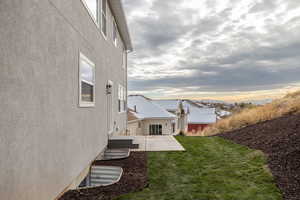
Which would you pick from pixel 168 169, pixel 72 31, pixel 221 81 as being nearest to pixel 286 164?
pixel 168 169

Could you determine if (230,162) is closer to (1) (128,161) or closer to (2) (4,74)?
(1) (128,161)

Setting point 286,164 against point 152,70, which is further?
point 152,70

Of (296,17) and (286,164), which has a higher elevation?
(296,17)

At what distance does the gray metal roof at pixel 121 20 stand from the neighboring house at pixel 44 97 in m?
3.52

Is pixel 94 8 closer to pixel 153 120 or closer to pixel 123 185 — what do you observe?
pixel 123 185

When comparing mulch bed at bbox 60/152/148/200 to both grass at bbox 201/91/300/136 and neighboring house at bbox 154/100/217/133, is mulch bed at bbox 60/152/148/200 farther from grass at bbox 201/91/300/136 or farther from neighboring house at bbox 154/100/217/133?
neighboring house at bbox 154/100/217/133

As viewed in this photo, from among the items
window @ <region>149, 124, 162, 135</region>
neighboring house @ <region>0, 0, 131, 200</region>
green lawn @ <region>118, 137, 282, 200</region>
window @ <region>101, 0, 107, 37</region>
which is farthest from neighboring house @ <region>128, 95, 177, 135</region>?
neighboring house @ <region>0, 0, 131, 200</region>

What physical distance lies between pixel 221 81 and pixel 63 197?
74.2 feet

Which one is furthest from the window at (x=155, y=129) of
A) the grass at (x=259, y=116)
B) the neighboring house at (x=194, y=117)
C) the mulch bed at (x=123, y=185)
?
the mulch bed at (x=123, y=185)

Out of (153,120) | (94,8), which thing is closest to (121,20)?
(94,8)

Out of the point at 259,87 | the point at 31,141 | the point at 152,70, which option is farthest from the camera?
the point at 259,87

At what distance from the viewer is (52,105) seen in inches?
138

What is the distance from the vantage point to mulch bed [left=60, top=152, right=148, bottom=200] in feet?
13.0

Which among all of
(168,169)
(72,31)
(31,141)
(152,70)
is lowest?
(168,169)
